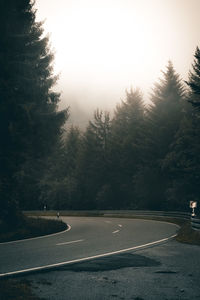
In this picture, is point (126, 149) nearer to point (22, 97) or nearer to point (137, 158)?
point (137, 158)

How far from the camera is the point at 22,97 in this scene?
18734 mm

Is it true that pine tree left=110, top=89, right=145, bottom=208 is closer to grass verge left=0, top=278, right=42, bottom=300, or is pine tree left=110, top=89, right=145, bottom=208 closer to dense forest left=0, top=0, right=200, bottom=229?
dense forest left=0, top=0, right=200, bottom=229

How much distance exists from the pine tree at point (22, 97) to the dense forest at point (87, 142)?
0.17 ft

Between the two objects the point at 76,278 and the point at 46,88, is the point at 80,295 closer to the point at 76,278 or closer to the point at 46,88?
the point at 76,278

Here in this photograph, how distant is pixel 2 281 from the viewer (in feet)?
21.8

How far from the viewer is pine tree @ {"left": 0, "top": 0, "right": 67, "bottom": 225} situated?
1658 cm

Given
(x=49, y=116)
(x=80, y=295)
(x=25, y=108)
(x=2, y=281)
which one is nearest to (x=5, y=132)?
(x=25, y=108)

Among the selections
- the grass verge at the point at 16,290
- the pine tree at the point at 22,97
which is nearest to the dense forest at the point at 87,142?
the pine tree at the point at 22,97

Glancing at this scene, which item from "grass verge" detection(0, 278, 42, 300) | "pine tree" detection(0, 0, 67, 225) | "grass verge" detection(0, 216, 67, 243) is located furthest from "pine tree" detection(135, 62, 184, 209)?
"grass verge" detection(0, 278, 42, 300)

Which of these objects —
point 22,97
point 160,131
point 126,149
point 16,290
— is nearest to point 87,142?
point 126,149

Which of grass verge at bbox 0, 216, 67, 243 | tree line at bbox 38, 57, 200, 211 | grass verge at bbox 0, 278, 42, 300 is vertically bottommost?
grass verge at bbox 0, 216, 67, 243

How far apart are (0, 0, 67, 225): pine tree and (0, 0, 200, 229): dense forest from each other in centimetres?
5

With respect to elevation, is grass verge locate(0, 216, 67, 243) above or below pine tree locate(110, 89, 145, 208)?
below

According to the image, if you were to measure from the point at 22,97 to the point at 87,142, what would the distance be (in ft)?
126
